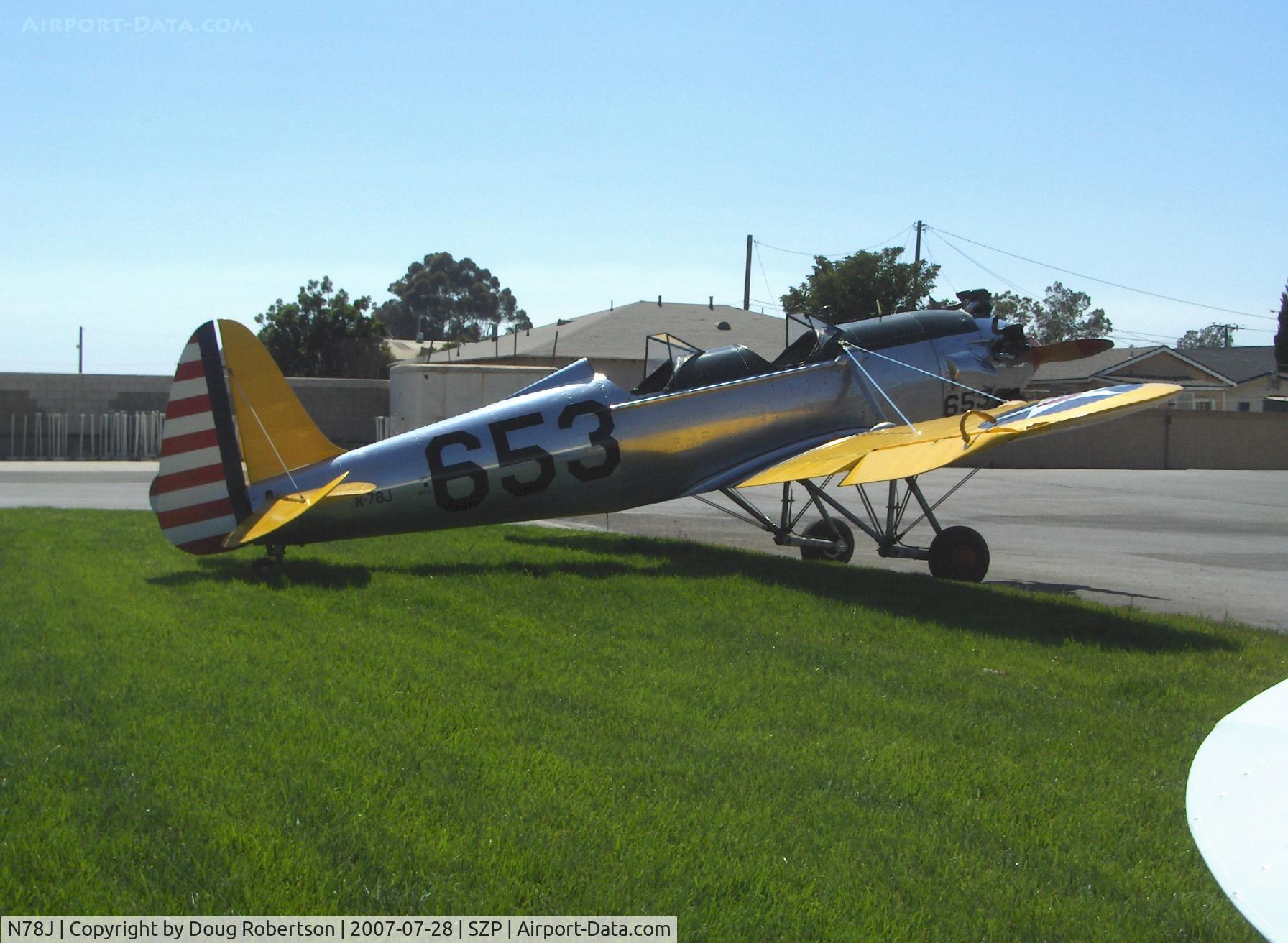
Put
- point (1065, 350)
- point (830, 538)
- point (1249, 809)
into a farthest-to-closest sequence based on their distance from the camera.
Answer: point (1065, 350), point (830, 538), point (1249, 809)

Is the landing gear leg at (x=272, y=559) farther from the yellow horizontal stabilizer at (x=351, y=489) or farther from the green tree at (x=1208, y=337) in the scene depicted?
the green tree at (x=1208, y=337)

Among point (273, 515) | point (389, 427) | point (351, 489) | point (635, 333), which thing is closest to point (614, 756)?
point (273, 515)

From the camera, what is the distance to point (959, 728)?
18.7 feet

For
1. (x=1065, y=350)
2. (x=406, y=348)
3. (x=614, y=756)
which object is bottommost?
(x=614, y=756)

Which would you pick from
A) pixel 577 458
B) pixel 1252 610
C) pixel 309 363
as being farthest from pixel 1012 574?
pixel 309 363

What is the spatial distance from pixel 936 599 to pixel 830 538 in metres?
3.26

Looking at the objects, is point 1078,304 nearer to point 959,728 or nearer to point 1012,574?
point 1012,574

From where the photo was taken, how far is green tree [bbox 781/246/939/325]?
3794 cm

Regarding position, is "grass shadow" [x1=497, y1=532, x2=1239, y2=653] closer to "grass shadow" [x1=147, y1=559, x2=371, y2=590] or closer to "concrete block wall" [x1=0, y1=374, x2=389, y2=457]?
"grass shadow" [x1=147, y1=559, x2=371, y2=590]

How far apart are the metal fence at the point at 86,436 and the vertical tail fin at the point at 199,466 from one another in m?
27.0

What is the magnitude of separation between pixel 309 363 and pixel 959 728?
177 ft

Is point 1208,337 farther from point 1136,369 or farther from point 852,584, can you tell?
point 852,584

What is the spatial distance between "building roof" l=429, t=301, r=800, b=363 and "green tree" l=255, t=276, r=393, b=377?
4.86 meters

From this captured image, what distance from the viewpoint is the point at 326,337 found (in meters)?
55.9
